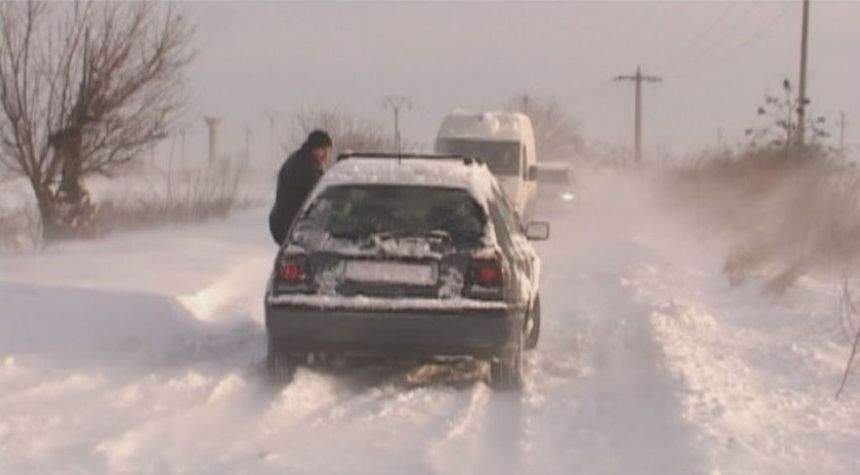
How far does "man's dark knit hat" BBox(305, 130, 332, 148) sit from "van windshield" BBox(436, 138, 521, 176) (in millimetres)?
12825

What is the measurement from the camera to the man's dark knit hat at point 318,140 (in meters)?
10.1

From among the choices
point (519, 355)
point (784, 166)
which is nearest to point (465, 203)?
point (519, 355)

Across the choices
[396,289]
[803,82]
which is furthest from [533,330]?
[803,82]

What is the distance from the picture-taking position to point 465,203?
7680 mm

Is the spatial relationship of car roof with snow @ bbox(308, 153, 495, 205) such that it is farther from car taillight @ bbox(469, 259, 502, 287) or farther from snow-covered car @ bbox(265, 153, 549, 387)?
car taillight @ bbox(469, 259, 502, 287)

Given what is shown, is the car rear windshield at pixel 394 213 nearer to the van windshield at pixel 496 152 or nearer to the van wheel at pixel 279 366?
the van wheel at pixel 279 366

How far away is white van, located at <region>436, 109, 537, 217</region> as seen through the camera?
22984 mm

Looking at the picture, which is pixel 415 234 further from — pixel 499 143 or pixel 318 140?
pixel 499 143

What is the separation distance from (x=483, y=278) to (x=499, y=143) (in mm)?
16219

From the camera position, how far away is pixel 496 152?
76.3 ft

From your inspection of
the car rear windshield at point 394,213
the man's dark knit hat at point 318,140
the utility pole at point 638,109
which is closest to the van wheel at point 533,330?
the car rear windshield at point 394,213

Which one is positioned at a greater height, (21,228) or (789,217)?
(789,217)

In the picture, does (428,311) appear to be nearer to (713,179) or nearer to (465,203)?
(465,203)

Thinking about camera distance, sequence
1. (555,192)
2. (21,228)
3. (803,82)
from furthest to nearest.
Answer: (555,192)
(803,82)
(21,228)
